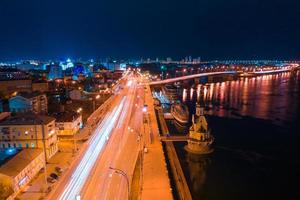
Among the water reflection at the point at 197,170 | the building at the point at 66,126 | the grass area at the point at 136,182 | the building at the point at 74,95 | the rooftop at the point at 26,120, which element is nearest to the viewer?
the grass area at the point at 136,182

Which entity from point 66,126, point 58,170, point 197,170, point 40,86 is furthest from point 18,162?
point 40,86

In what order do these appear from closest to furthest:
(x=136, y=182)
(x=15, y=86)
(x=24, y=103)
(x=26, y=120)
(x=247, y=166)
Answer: (x=136, y=182), (x=26, y=120), (x=247, y=166), (x=24, y=103), (x=15, y=86)

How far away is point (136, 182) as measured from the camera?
23.4 feet

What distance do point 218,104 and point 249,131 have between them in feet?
27.2

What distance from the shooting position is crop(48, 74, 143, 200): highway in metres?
5.77

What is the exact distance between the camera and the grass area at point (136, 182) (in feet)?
21.0

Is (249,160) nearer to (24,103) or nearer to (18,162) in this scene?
(18,162)

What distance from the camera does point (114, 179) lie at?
6.36m

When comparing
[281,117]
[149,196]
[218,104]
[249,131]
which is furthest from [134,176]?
[218,104]

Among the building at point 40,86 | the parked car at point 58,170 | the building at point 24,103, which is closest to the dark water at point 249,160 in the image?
the parked car at point 58,170

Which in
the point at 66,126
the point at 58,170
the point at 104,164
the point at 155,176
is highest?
the point at 66,126

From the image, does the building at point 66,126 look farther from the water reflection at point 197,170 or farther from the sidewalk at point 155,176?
the water reflection at point 197,170

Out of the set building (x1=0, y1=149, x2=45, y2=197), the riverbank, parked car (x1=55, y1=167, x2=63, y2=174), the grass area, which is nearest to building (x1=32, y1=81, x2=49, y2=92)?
the riverbank

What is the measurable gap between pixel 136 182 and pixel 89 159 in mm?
1493
